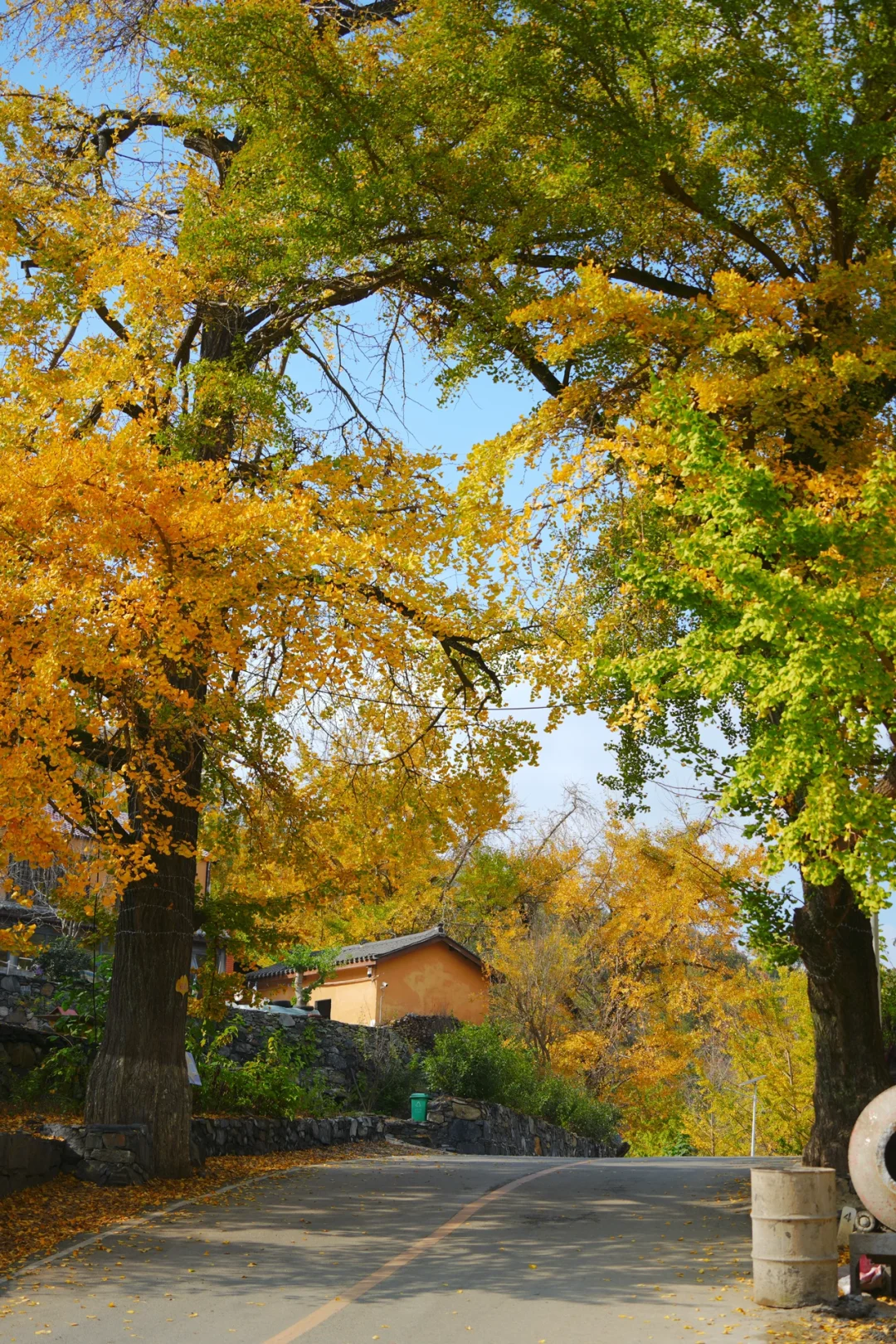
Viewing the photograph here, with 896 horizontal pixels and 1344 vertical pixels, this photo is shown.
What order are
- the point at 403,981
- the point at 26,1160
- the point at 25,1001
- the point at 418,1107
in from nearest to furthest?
the point at 26,1160 < the point at 25,1001 < the point at 418,1107 < the point at 403,981

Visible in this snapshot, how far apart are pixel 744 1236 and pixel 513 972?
2143 centimetres

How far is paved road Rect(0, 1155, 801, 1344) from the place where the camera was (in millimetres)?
6707

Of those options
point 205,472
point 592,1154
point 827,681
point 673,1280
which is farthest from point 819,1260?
point 592,1154

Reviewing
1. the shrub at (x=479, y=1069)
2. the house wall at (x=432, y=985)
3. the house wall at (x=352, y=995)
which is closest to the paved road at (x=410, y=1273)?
the shrub at (x=479, y=1069)

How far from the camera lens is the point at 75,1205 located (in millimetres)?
10461

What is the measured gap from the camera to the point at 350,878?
1448 centimetres

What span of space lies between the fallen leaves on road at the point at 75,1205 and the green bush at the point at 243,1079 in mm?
1816

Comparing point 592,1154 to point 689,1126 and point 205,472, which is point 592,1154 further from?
point 205,472

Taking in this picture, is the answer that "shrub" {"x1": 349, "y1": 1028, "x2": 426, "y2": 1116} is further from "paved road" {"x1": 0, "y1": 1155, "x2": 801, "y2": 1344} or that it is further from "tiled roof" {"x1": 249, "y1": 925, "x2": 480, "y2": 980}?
"paved road" {"x1": 0, "y1": 1155, "x2": 801, "y2": 1344}

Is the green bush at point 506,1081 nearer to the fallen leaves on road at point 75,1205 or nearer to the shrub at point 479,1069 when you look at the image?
the shrub at point 479,1069

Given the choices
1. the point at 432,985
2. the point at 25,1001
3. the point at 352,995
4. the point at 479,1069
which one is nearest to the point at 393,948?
the point at 352,995

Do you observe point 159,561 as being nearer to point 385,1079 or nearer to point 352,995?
point 385,1079

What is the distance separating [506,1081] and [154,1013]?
46.0ft

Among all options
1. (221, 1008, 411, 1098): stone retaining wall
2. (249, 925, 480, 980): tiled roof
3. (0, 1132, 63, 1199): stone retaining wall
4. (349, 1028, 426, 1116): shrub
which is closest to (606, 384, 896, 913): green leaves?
(0, 1132, 63, 1199): stone retaining wall
